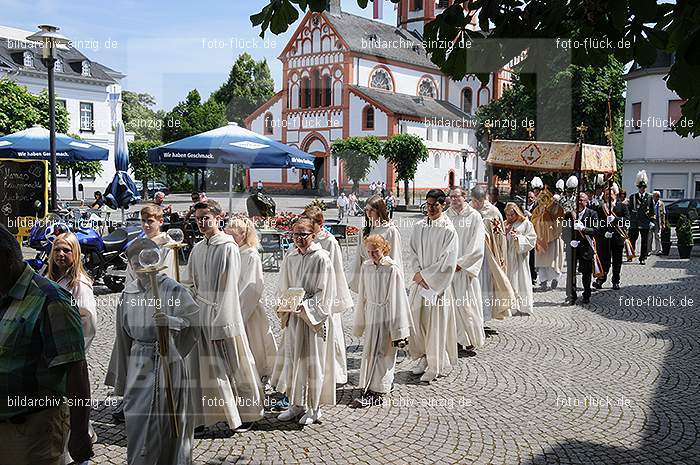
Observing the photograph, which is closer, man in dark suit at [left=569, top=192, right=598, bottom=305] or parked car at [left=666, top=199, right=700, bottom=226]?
man in dark suit at [left=569, top=192, right=598, bottom=305]

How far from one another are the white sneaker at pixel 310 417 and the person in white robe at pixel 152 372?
1.52 meters

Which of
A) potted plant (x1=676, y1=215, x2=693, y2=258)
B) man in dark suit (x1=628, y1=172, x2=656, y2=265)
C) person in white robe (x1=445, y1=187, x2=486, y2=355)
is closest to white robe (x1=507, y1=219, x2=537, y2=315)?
person in white robe (x1=445, y1=187, x2=486, y2=355)

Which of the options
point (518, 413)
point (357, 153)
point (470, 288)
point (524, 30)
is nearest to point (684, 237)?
point (470, 288)

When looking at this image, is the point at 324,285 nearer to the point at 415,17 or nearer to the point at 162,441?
the point at 162,441

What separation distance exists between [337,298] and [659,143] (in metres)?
32.0

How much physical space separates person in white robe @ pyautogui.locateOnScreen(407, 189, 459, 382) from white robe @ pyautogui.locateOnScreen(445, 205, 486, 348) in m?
0.64

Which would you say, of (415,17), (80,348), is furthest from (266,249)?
(415,17)

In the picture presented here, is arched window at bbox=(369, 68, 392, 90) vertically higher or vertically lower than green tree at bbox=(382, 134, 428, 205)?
higher

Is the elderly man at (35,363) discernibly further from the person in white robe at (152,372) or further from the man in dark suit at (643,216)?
the man in dark suit at (643,216)

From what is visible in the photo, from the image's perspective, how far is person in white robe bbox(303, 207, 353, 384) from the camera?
6.02 meters

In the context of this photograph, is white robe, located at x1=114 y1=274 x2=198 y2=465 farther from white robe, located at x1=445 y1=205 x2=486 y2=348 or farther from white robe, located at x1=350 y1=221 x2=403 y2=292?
white robe, located at x1=445 y1=205 x2=486 y2=348

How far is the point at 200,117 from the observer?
1126 inches

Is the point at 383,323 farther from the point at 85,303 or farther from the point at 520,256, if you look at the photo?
the point at 520,256

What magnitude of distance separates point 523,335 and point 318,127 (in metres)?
47.9
